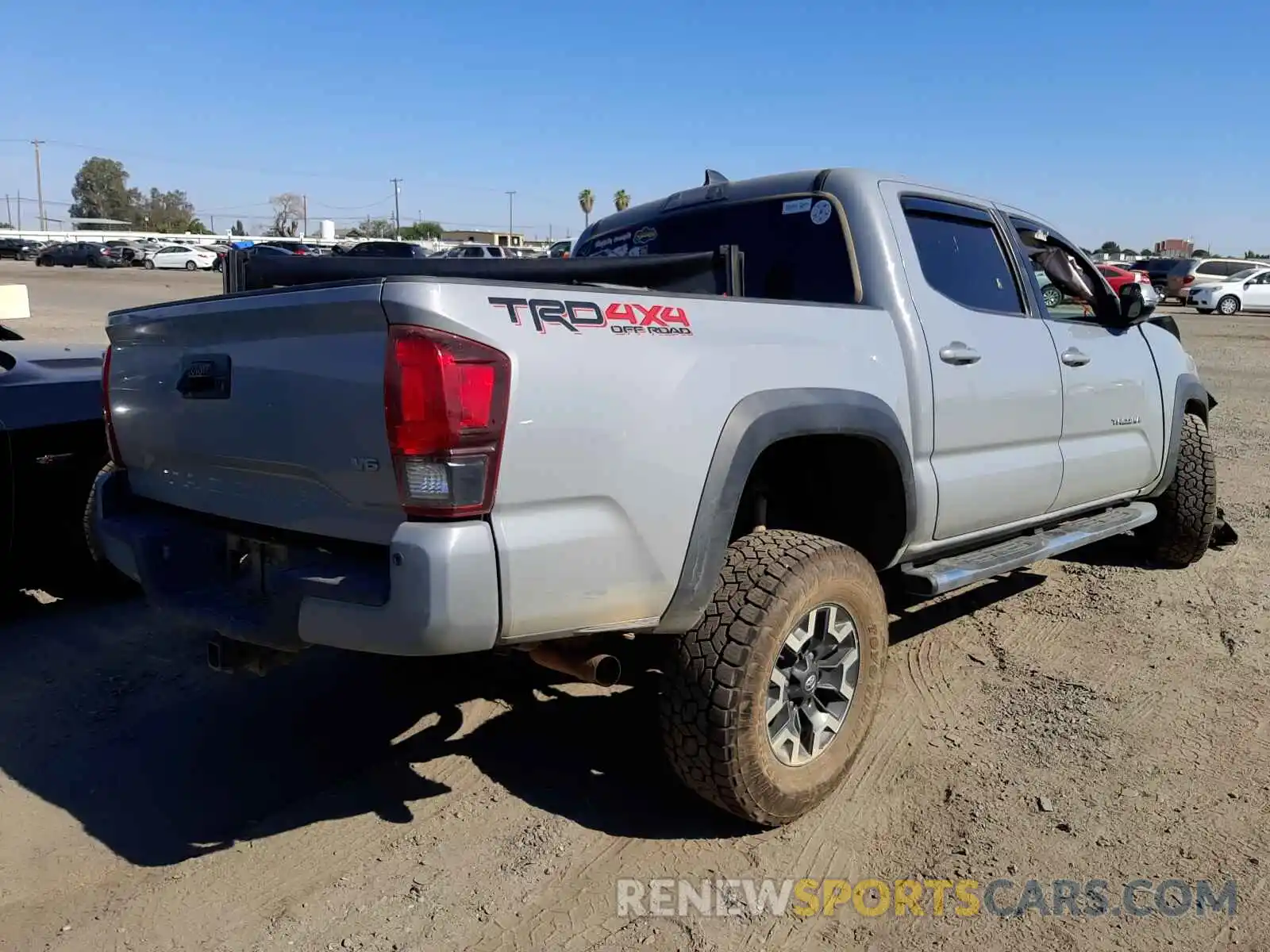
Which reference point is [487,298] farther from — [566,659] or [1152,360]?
[1152,360]

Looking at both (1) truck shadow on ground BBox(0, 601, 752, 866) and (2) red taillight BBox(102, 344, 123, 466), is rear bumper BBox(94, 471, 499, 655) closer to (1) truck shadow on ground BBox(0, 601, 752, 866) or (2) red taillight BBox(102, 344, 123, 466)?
(2) red taillight BBox(102, 344, 123, 466)

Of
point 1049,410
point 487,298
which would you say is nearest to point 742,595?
point 487,298

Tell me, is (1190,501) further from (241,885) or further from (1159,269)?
(1159,269)

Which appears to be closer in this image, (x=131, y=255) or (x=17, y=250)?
(x=131, y=255)

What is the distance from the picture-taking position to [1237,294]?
1257 inches

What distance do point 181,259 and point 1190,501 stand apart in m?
55.2

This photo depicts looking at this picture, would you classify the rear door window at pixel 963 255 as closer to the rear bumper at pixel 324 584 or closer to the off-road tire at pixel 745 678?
the off-road tire at pixel 745 678

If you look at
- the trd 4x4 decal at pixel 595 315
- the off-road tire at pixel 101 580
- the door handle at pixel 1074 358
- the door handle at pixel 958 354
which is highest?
the trd 4x4 decal at pixel 595 315

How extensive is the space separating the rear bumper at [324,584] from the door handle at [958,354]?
2.09 meters

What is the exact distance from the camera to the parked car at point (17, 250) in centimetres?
5869

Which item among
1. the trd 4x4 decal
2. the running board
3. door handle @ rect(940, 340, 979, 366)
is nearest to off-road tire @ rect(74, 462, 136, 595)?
the trd 4x4 decal

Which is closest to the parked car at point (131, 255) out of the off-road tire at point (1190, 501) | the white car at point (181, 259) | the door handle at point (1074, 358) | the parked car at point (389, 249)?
the white car at point (181, 259)

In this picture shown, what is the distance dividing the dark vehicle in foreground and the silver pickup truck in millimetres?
1424

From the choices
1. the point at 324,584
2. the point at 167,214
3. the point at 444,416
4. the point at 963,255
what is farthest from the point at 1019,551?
the point at 167,214
